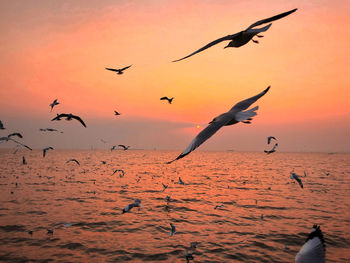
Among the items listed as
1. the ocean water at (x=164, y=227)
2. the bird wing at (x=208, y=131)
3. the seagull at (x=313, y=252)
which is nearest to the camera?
the bird wing at (x=208, y=131)

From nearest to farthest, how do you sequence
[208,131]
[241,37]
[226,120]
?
→ [208,131]
[226,120]
[241,37]

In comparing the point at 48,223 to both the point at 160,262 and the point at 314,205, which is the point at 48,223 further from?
the point at 314,205

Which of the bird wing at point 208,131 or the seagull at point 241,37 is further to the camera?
the seagull at point 241,37

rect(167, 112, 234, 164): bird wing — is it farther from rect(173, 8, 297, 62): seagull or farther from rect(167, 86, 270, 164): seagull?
rect(173, 8, 297, 62): seagull

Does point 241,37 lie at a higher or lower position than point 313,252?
higher

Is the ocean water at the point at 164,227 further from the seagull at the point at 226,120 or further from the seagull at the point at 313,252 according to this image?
the seagull at the point at 226,120

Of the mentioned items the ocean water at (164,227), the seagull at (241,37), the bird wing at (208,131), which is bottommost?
the ocean water at (164,227)

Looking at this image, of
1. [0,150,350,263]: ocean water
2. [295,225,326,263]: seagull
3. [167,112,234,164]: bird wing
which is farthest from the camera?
[0,150,350,263]: ocean water

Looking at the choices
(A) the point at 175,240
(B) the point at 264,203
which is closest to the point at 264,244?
(A) the point at 175,240

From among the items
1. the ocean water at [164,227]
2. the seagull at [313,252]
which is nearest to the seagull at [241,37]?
the seagull at [313,252]

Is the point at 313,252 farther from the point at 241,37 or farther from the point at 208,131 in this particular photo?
the point at 241,37

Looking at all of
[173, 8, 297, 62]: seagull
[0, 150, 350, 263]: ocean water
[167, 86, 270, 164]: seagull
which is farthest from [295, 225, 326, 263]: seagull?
[0, 150, 350, 263]: ocean water

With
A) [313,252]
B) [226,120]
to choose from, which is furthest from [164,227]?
[226,120]

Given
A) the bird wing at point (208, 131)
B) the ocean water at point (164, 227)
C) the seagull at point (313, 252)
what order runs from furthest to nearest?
the ocean water at point (164, 227)
the seagull at point (313, 252)
the bird wing at point (208, 131)
